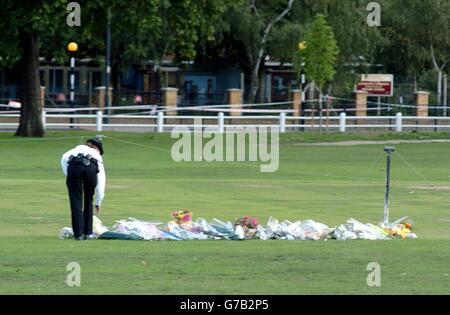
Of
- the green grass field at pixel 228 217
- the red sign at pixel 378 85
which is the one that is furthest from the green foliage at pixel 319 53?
the red sign at pixel 378 85

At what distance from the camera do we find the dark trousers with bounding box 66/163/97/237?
19.3m

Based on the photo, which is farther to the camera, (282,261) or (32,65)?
(32,65)

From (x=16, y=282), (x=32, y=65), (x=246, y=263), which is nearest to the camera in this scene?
(x=16, y=282)

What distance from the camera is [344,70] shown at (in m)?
73.4

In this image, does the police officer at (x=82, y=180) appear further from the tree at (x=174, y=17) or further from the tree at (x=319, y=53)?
the tree at (x=319, y=53)

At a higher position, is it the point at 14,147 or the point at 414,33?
the point at 414,33

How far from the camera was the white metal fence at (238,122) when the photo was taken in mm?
57438

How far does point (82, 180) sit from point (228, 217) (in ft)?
16.6

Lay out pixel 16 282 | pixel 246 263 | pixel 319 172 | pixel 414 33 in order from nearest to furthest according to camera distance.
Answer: pixel 16 282, pixel 246 263, pixel 319 172, pixel 414 33

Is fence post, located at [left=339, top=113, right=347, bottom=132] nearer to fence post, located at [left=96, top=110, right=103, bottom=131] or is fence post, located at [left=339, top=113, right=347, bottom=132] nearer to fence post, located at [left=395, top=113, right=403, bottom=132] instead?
fence post, located at [left=395, top=113, right=403, bottom=132]

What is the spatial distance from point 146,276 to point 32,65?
3665 cm

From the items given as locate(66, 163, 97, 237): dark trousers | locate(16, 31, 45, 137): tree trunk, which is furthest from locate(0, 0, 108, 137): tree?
locate(66, 163, 97, 237): dark trousers

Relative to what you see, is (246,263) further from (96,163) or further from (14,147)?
(14,147)
